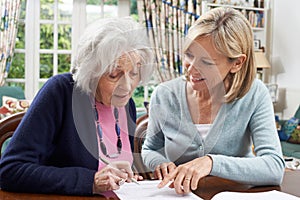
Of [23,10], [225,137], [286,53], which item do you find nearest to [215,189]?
[225,137]

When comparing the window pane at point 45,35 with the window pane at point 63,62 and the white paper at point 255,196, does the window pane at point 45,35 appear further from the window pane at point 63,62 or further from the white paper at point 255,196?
the white paper at point 255,196

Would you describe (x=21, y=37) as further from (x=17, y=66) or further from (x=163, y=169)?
(x=163, y=169)

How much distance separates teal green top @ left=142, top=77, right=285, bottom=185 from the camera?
3.92ft

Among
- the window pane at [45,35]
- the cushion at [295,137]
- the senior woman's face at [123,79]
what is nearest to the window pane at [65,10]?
the window pane at [45,35]

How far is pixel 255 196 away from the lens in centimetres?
107

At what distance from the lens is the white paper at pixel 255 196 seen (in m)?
1.03

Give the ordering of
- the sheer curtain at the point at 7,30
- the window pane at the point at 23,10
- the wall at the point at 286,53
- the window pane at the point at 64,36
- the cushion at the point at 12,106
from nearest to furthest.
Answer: the cushion at the point at 12,106
the sheer curtain at the point at 7,30
the window pane at the point at 23,10
the window pane at the point at 64,36
the wall at the point at 286,53

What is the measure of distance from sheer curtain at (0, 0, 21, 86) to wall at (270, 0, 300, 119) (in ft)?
9.24

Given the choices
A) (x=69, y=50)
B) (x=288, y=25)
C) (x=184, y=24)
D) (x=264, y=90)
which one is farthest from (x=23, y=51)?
(x=264, y=90)

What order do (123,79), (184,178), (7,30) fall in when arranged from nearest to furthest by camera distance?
1. (123,79)
2. (184,178)
3. (7,30)

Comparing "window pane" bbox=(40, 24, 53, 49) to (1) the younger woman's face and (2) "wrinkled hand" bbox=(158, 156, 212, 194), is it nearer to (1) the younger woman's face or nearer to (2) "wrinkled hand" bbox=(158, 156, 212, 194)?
(1) the younger woman's face

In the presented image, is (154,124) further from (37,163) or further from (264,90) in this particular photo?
(264,90)

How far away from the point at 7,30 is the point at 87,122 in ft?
12.1

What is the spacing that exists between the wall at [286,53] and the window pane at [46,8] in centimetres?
247
